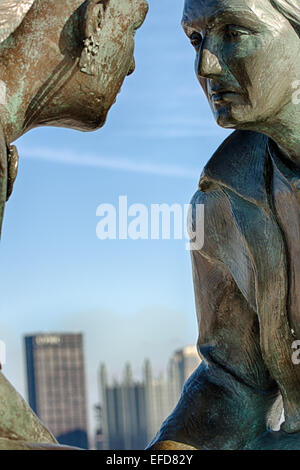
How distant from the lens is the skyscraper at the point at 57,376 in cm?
14850

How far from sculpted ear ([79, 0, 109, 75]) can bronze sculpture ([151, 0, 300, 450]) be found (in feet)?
1.79

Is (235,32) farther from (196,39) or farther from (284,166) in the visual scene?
(284,166)

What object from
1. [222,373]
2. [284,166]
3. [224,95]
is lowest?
[222,373]

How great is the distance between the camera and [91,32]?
487 cm

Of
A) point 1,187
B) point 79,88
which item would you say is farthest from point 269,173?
point 1,187

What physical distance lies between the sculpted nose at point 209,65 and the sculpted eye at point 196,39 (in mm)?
146

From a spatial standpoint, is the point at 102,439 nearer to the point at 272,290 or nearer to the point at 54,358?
the point at 54,358

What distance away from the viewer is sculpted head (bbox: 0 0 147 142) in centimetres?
483

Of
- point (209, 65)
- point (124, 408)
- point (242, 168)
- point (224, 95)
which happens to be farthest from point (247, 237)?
point (124, 408)

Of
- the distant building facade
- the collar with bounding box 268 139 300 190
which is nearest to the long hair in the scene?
the collar with bounding box 268 139 300 190

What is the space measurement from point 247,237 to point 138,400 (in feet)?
487

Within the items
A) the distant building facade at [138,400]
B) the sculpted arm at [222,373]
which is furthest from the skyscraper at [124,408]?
the sculpted arm at [222,373]

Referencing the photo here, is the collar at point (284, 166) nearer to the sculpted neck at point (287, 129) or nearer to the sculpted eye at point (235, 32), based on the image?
the sculpted neck at point (287, 129)
